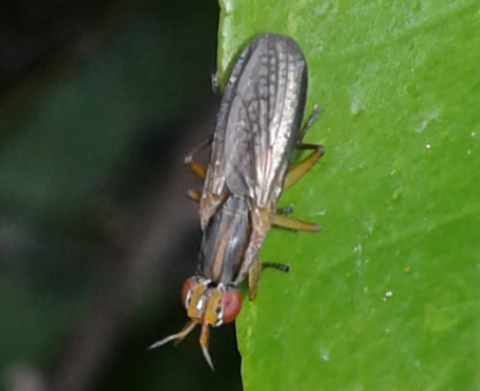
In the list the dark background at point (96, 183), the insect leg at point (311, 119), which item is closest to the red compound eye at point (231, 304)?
the insect leg at point (311, 119)

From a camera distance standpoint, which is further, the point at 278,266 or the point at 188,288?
the point at 188,288

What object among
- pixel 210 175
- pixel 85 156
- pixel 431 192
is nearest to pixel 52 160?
pixel 85 156

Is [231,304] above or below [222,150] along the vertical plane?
below

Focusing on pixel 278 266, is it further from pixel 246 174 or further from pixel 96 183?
pixel 96 183

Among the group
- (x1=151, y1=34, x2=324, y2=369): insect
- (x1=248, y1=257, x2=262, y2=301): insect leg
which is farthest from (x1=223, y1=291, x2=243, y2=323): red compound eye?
(x1=248, y1=257, x2=262, y2=301): insect leg

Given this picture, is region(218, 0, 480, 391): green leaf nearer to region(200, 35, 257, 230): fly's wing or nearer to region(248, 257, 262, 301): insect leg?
region(248, 257, 262, 301): insect leg

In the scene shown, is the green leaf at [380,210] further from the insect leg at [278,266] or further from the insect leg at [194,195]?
the insect leg at [194,195]

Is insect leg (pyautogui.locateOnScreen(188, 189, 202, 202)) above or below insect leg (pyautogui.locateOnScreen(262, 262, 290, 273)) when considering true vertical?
above

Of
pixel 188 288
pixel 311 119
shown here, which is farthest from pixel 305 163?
pixel 188 288
